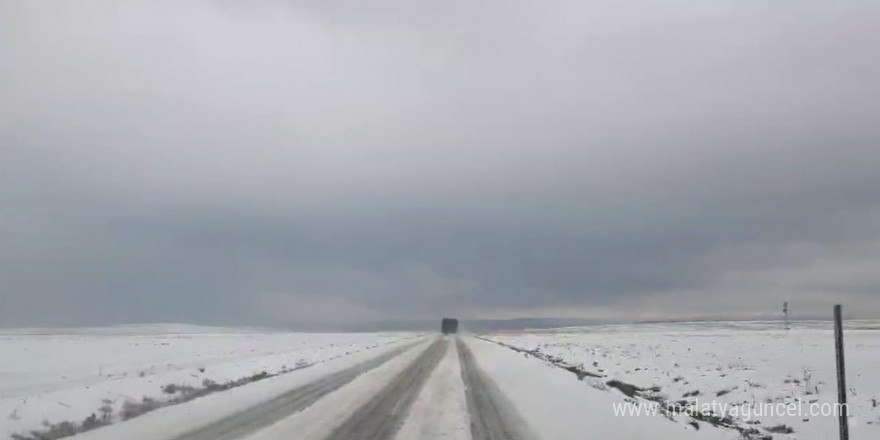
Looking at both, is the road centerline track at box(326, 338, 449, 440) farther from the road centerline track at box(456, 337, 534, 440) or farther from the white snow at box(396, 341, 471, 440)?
the road centerline track at box(456, 337, 534, 440)

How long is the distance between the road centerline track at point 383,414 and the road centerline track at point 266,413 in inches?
69.1

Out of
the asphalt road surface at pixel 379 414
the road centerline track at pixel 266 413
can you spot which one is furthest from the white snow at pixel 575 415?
the road centerline track at pixel 266 413

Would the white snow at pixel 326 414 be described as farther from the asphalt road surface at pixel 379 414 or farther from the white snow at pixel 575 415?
the white snow at pixel 575 415

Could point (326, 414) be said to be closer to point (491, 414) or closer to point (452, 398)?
point (491, 414)

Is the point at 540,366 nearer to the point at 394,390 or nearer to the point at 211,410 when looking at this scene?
the point at 394,390

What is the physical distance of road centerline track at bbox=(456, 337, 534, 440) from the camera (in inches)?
583

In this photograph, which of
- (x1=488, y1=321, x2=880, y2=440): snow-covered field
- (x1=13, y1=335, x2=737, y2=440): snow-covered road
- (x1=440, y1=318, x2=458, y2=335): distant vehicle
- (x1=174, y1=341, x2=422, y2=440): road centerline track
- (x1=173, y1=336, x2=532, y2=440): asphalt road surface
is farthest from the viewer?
(x1=440, y1=318, x2=458, y2=335): distant vehicle

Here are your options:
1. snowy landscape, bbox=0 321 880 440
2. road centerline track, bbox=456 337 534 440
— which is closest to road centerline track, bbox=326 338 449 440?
snowy landscape, bbox=0 321 880 440

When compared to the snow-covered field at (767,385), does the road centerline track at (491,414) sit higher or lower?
lower

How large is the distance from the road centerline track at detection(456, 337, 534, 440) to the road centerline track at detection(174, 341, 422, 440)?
4603 millimetres

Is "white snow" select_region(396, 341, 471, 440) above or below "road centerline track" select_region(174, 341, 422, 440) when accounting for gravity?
above

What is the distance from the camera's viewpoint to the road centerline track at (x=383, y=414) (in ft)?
47.8

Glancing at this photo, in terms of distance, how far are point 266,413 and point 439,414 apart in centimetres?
430

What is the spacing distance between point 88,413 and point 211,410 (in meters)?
3.00
